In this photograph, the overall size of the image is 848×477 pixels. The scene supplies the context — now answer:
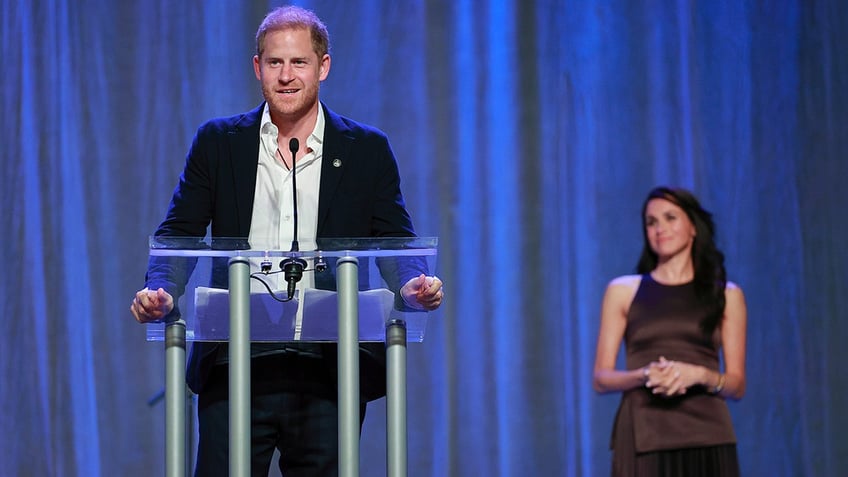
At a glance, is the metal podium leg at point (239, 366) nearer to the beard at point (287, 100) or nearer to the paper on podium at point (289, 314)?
the paper on podium at point (289, 314)

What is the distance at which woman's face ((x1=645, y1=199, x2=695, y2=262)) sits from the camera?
4418 mm

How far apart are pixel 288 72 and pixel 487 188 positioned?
195 centimetres

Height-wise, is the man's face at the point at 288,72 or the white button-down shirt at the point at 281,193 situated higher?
the man's face at the point at 288,72

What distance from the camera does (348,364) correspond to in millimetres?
2305

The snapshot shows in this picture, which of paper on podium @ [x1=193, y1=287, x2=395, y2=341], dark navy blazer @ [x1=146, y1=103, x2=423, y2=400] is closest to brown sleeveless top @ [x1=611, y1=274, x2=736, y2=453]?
dark navy blazer @ [x1=146, y1=103, x2=423, y2=400]

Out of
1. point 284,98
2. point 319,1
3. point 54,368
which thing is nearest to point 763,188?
point 319,1

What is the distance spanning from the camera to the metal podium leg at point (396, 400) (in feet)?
7.75

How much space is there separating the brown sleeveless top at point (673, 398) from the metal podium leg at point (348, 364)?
2.16 metres

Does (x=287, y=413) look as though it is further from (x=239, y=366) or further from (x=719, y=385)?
(x=719, y=385)

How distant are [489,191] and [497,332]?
1.90 ft

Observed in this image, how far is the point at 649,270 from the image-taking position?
444 centimetres

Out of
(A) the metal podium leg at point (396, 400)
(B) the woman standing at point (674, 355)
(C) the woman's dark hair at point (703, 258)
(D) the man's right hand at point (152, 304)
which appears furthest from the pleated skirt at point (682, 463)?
(D) the man's right hand at point (152, 304)

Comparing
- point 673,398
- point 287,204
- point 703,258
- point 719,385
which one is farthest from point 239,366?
point 703,258

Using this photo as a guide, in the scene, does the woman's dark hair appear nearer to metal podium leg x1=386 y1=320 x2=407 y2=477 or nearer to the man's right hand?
metal podium leg x1=386 y1=320 x2=407 y2=477
